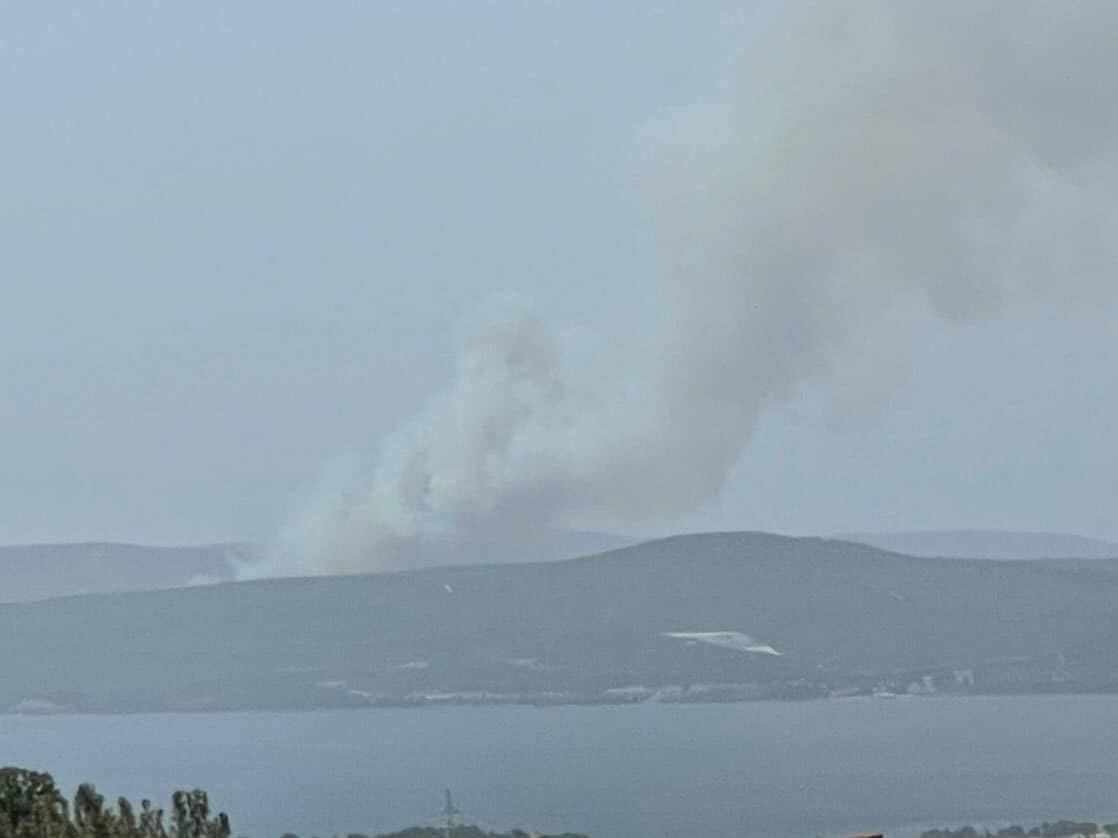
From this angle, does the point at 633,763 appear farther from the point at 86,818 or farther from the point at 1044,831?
the point at 86,818

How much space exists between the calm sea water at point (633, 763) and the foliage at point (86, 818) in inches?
2589

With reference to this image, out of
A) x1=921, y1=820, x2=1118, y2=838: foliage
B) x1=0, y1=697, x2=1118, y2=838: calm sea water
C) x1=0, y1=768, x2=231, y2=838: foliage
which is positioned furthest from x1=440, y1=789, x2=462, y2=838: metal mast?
x1=0, y1=768, x2=231, y2=838: foliage

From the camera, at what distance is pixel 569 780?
121688 mm

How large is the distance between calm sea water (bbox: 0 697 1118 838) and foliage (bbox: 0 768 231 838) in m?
65.7

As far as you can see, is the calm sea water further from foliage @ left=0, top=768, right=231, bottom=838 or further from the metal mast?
foliage @ left=0, top=768, right=231, bottom=838

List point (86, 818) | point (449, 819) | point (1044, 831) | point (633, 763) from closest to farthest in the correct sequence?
point (86, 818) → point (449, 819) → point (1044, 831) → point (633, 763)

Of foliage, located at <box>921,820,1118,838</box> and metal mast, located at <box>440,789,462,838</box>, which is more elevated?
metal mast, located at <box>440,789,462,838</box>

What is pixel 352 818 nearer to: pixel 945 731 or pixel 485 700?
pixel 945 731

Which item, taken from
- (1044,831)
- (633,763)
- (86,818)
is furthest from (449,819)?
(633,763)

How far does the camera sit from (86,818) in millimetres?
26062

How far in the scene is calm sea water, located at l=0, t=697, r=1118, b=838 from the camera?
10481cm

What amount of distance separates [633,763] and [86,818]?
109606 millimetres

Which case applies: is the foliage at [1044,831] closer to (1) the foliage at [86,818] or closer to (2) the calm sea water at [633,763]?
(2) the calm sea water at [633,763]

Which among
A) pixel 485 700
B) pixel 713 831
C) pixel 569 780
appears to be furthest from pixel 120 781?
pixel 485 700
